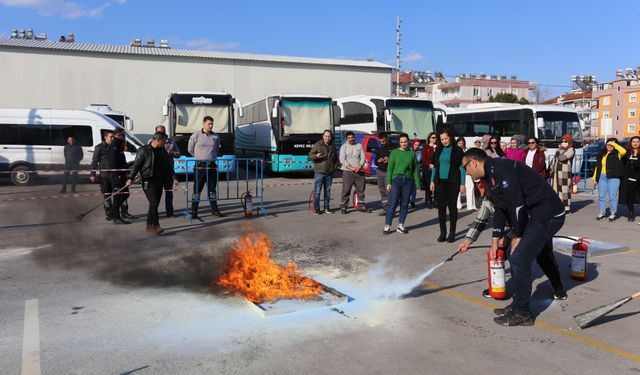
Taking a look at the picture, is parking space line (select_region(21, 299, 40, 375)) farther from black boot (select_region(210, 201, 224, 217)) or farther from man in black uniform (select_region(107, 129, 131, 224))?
black boot (select_region(210, 201, 224, 217))

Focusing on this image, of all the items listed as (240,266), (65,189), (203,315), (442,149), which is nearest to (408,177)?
(442,149)

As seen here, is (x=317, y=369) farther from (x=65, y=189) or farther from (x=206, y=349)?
(x=65, y=189)

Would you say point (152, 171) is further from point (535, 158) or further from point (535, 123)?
point (535, 123)

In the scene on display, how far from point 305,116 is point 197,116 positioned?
14.2 feet

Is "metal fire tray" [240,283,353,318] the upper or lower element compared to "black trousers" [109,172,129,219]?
lower

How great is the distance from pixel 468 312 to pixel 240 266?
2814 mm

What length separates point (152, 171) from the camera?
899cm

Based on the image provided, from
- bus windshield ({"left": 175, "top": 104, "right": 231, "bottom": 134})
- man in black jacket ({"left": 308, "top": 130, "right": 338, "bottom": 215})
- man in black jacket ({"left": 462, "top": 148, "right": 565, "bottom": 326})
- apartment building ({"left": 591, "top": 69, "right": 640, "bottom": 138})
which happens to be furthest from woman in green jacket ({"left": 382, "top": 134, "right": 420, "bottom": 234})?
apartment building ({"left": 591, "top": 69, "right": 640, "bottom": 138})

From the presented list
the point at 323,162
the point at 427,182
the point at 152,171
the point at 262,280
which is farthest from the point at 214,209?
the point at 262,280

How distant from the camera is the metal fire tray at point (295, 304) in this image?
5160 mm

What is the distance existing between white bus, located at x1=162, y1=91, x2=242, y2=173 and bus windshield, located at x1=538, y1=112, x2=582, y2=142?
13451mm

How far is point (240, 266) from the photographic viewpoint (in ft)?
21.2

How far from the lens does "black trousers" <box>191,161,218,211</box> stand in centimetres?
1080

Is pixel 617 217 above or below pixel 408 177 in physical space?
below
